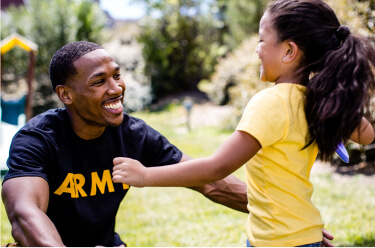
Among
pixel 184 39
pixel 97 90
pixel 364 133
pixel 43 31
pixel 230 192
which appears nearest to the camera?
pixel 364 133

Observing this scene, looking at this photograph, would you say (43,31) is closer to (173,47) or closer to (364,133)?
(173,47)

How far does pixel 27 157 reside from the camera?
204 centimetres

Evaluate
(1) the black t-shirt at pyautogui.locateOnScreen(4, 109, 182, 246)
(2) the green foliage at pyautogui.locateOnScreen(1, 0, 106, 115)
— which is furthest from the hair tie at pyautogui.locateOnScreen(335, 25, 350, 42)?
(2) the green foliage at pyautogui.locateOnScreen(1, 0, 106, 115)

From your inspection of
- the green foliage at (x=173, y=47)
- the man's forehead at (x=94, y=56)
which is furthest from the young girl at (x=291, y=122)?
the green foliage at (x=173, y=47)

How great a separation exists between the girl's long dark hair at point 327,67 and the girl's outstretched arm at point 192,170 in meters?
0.33

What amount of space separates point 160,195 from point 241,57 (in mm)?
8093

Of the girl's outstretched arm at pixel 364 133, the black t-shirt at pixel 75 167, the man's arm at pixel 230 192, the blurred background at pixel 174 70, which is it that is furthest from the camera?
the blurred background at pixel 174 70

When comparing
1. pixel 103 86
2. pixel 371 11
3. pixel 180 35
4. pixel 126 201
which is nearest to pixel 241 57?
pixel 180 35

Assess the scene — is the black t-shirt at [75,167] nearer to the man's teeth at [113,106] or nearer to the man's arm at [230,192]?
the man's teeth at [113,106]

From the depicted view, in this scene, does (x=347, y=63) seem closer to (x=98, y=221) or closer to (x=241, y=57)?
(x=98, y=221)

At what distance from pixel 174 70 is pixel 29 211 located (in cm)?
1655

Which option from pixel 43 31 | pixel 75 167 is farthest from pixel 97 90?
pixel 43 31

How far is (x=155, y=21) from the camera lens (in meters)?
18.0

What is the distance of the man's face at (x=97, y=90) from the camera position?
2246mm
